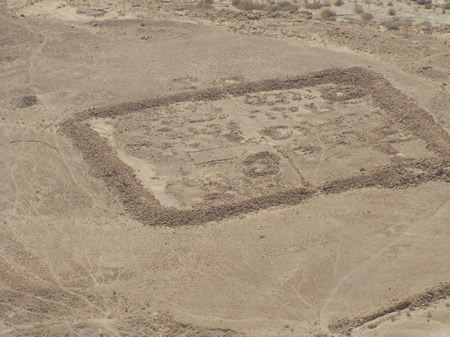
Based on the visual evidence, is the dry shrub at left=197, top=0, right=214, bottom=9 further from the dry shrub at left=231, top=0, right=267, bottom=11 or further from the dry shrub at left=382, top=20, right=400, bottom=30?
the dry shrub at left=382, top=20, right=400, bottom=30

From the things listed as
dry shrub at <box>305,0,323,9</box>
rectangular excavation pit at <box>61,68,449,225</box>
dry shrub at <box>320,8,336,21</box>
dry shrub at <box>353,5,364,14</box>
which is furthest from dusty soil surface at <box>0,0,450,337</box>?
dry shrub at <box>305,0,323,9</box>

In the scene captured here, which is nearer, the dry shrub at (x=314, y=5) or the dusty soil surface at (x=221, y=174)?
the dusty soil surface at (x=221, y=174)

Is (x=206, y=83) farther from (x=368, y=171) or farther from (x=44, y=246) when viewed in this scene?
(x=44, y=246)

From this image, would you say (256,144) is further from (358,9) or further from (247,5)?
(358,9)

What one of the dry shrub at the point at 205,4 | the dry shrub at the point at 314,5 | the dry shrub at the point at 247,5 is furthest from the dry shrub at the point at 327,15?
the dry shrub at the point at 205,4

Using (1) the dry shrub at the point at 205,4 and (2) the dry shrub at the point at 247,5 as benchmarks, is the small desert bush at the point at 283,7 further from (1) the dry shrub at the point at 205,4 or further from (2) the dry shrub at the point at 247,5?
(1) the dry shrub at the point at 205,4

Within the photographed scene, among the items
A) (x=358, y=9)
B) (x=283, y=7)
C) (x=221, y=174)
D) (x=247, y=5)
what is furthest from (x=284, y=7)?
(x=221, y=174)
